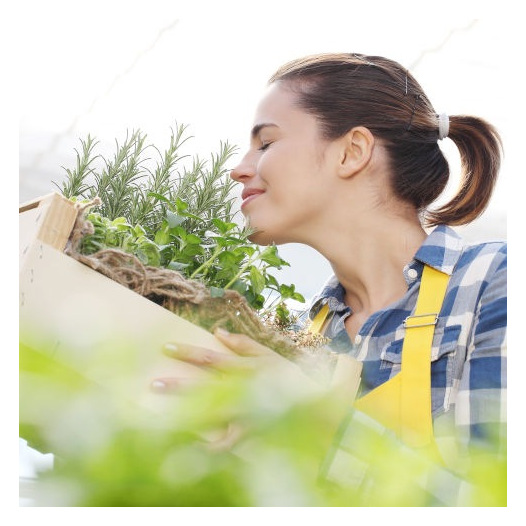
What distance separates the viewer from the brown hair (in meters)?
1.15

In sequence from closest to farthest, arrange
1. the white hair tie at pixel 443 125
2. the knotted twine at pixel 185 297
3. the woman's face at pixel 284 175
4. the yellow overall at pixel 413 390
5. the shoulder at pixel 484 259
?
1. the knotted twine at pixel 185 297
2. the yellow overall at pixel 413 390
3. the shoulder at pixel 484 259
4. the woman's face at pixel 284 175
5. the white hair tie at pixel 443 125

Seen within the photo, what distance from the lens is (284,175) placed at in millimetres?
1090

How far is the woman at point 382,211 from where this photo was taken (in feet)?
3.11

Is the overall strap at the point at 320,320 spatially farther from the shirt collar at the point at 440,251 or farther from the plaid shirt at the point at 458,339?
the shirt collar at the point at 440,251

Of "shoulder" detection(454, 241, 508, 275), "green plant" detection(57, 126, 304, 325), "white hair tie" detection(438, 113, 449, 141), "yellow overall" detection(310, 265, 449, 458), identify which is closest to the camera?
"green plant" detection(57, 126, 304, 325)

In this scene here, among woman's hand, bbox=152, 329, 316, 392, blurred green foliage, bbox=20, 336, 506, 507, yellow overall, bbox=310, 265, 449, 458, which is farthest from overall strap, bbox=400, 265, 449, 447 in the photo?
blurred green foliage, bbox=20, 336, 506, 507

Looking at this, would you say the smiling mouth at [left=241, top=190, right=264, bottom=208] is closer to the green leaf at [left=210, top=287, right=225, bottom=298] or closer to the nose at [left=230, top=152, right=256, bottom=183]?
the nose at [left=230, top=152, right=256, bottom=183]

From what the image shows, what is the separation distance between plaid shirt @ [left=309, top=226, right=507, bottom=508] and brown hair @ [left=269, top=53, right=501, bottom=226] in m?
0.14

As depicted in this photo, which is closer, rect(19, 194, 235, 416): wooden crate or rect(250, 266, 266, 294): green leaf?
rect(19, 194, 235, 416): wooden crate

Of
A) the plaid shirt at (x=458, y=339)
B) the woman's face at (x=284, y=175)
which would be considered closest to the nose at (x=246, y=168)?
the woman's face at (x=284, y=175)

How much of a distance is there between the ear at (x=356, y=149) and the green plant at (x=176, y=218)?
209 mm
